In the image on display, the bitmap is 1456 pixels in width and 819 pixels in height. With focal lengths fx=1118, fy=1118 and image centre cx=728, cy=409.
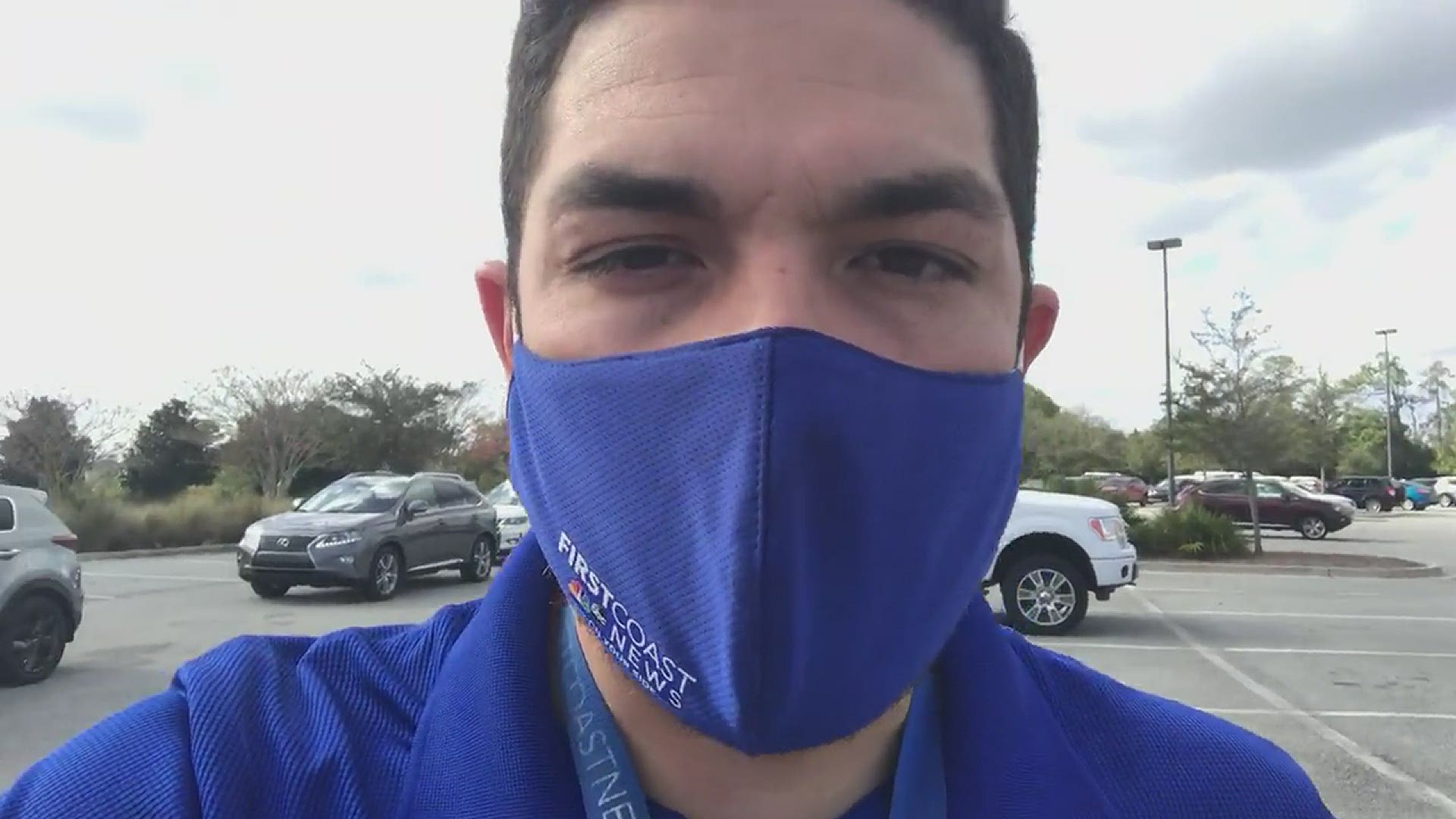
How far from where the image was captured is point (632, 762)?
1.25 m

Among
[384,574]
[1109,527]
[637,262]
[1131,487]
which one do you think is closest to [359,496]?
[384,574]

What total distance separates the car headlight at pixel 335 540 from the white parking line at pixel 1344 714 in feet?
29.8

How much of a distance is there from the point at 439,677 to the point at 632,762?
9.4 inches

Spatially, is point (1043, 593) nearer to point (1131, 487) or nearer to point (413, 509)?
point (413, 509)

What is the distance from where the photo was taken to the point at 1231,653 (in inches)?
365

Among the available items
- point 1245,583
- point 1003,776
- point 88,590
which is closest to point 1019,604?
point 1245,583

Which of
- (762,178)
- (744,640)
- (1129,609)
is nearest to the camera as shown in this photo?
(744,640)

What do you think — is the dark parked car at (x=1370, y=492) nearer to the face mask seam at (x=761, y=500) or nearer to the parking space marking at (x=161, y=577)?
the parking space marking at (x=161, y=577)

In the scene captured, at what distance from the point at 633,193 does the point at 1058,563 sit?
30.7 ft

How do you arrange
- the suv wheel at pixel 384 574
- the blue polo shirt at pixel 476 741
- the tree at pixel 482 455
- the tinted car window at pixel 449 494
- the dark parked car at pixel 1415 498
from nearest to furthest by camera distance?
the blue polo shirt at pixel 476 741, the suv wheel at pixel 384 574, the tinted car window at pixel 449 494, the tree at pixel 482 455, the dark parked car at pixel 1415 498

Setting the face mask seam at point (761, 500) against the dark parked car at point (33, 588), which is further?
the dark parked car at point (33, 588)

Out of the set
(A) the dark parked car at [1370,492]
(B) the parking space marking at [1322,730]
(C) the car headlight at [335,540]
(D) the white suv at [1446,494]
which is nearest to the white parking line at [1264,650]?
(B) the parking space marking at [1322,730]

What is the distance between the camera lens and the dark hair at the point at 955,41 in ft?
4.60

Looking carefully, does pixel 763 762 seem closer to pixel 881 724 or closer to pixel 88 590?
pixel 881 724
